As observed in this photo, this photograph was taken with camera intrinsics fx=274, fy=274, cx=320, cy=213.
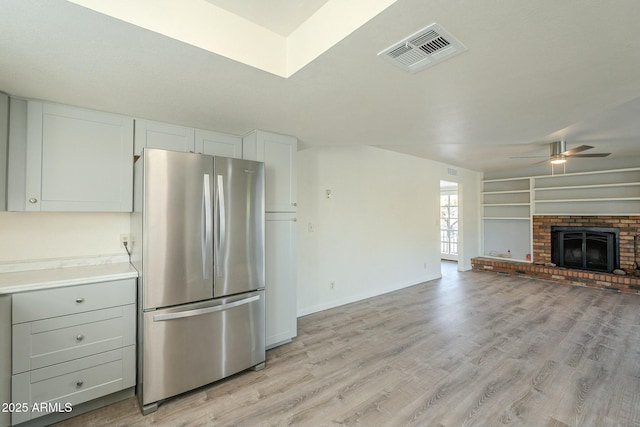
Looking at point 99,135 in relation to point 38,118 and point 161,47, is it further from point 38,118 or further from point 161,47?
point 161,47

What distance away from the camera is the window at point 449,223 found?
830 cm

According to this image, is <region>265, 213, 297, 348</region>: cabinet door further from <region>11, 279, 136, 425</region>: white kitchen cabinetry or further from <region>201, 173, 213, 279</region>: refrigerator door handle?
<region>11, 279, 136, 425</region>: white kitchen cabinetry

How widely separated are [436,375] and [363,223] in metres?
2.53

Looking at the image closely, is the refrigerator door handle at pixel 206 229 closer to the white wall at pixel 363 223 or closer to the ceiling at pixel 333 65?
the ceiling at pixel 333 65

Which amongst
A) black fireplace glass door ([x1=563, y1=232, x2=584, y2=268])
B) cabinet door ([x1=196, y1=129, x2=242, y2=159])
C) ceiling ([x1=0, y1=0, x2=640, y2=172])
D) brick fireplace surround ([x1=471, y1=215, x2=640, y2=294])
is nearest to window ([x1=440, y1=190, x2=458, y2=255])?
brick fireplace surround ([x1=471, y1=215, x2=640, y2=294])

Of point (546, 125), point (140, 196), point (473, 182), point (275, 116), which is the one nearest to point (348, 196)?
point (275, 116)

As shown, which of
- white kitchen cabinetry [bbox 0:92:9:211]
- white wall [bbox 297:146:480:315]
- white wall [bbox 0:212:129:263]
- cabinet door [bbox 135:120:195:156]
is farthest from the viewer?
white wall [bbox 297:146:480:315]

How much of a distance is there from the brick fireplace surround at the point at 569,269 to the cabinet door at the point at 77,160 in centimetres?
721

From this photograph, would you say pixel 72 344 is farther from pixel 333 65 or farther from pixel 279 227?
pixel 333 65

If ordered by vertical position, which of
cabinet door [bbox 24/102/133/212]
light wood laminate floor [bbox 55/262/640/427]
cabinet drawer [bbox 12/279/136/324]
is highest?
cabinet door [bbox 24/102/133/212]

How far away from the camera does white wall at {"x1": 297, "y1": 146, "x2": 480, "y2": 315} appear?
3.90 meters

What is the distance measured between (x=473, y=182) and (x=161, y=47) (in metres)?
7.38

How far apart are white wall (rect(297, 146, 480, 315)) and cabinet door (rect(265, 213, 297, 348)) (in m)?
0.72

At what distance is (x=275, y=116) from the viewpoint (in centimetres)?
248
